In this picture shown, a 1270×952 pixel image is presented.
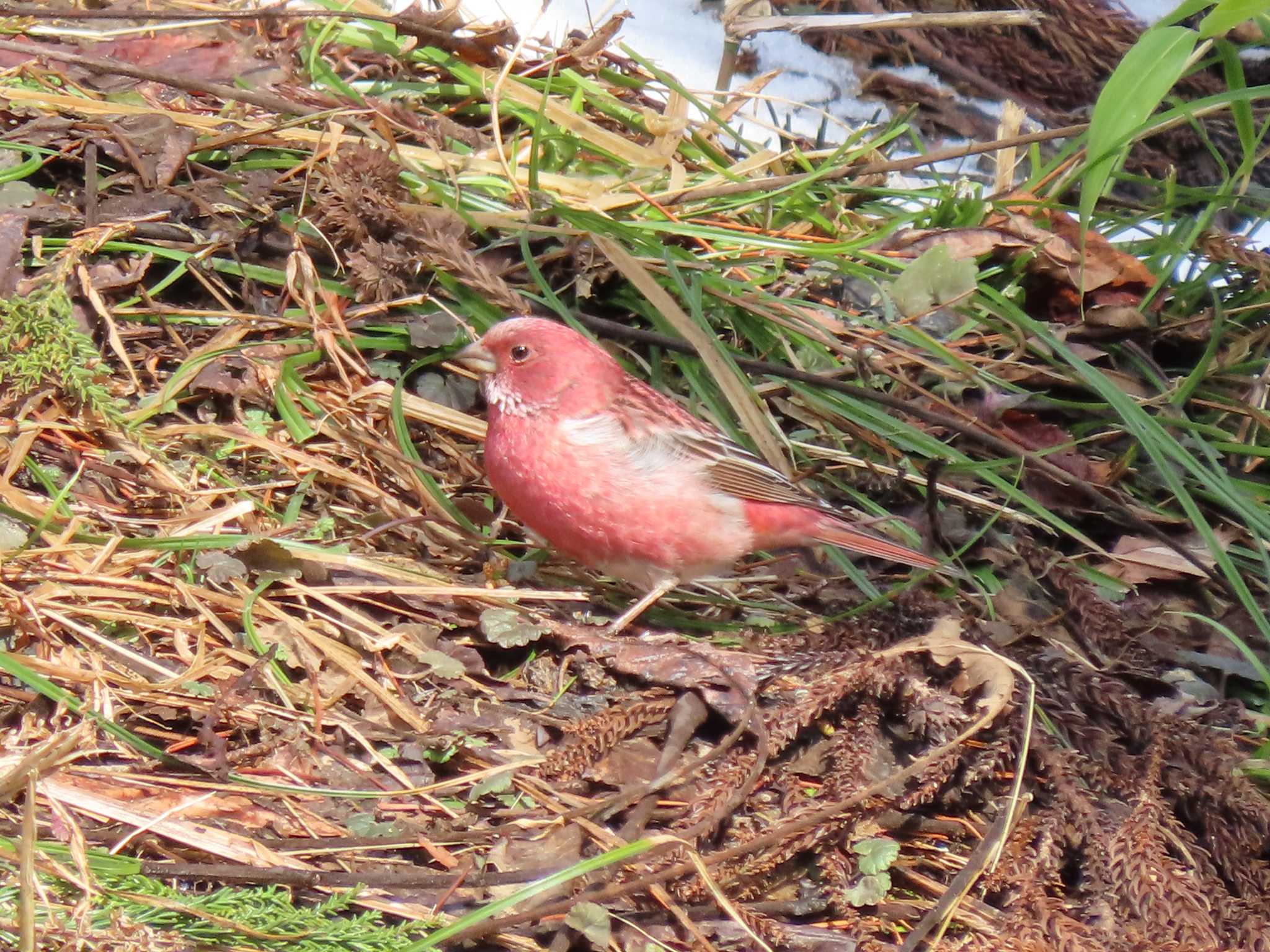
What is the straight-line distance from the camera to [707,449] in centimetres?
405

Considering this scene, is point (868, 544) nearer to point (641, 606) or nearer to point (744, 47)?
point (641, 606)

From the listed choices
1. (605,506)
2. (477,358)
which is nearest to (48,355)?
(477,358)

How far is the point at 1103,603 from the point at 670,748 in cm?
146

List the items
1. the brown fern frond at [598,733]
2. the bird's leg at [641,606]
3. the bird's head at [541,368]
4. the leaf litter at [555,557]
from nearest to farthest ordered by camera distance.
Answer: the leaf litter at [555,557] < the brown fern frond at [598,733] < the bird's leg at [641,606] < the bird's head at [541,368]

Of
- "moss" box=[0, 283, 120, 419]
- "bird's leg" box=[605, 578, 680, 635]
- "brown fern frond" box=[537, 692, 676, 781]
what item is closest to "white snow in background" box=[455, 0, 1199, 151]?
"bird's leg" box=[605, 578, 680, 635]

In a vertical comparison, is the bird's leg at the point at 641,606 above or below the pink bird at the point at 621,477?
below

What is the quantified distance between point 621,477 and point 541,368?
0.46 meters

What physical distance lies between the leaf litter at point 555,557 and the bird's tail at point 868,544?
0.10 m

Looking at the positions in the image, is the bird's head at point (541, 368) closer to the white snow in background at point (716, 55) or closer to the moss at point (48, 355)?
the moss at point (48, 355)

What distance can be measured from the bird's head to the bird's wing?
0.35ft

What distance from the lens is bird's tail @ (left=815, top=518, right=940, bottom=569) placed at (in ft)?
12.6

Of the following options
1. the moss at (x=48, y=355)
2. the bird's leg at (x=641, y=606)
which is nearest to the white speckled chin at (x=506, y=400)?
the bird's leg at (x=641, y=606)

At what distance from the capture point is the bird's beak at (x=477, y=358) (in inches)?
160

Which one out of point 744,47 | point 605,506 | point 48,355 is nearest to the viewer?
point 48,355
